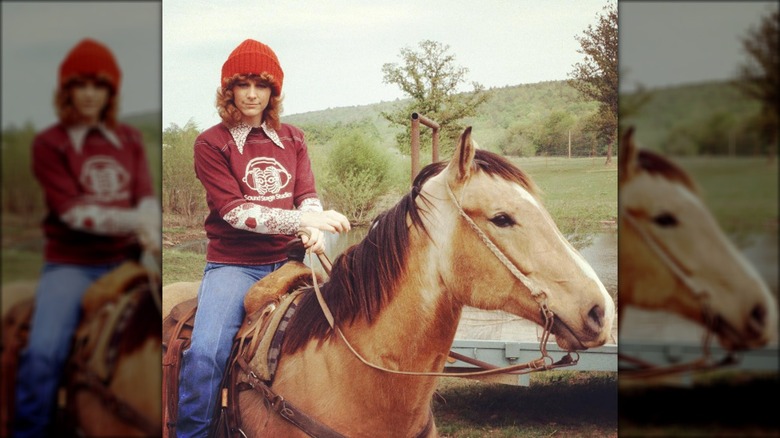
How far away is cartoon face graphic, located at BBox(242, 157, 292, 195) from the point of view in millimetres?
4609

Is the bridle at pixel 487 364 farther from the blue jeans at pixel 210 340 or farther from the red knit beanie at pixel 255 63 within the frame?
the red knit beanie at pixel 255 63

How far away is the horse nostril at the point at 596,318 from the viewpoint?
4.23 meters

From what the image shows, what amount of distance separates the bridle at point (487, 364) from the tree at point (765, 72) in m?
1.31

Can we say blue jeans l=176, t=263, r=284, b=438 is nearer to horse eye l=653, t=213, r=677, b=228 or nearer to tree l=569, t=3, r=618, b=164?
tree l=569, t=3, r=618, b=164

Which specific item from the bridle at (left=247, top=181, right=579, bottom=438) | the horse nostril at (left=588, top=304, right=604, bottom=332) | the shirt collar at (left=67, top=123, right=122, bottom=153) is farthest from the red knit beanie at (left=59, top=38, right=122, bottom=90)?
the horse nostril at (left=588, top=304, right=604, bottom=332)

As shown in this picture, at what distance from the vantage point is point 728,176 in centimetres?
342

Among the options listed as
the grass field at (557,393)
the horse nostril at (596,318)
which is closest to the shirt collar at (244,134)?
the grass field at (557,393)

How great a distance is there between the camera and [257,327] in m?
4.41

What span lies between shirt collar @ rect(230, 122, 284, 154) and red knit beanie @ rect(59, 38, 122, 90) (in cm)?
111

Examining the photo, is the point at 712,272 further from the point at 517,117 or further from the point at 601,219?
the point at 517,117

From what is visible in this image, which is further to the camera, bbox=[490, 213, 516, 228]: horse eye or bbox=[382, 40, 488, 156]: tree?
bbox=[382, 40, 488, 156]: tree

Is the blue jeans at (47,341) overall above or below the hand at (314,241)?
below

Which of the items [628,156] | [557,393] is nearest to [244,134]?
[628,156]

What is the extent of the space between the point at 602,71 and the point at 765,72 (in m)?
1.27
